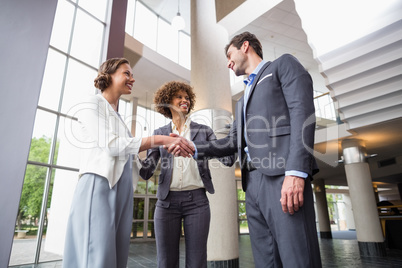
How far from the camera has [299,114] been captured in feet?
4.25

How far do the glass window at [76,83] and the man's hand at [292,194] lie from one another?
497 cm

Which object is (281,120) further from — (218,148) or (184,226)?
(184,226)

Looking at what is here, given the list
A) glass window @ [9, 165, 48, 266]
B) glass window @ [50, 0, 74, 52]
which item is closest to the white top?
glass window @ [9, 165, 48, 266]

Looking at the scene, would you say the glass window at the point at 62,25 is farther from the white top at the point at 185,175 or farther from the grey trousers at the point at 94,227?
the grey trousers at the point at 94,227

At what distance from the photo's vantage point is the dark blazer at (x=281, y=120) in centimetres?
127

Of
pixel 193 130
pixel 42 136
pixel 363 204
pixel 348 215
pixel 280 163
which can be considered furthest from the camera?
pixel 348 215

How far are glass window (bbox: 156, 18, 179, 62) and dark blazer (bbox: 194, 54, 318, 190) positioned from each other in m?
10.5

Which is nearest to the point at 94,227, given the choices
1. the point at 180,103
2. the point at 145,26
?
the point at 180,103

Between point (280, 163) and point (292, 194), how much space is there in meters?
0.17

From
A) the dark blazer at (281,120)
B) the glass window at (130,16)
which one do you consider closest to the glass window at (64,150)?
the dark blazer at (281,120)

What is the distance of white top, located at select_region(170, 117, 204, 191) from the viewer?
1957 millimetres

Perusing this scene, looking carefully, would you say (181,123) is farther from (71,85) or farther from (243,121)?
(71,85)

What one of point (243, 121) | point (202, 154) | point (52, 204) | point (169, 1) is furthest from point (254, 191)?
point (169, 1)

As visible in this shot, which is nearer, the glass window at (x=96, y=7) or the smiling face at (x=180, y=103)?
the smiling face at (x=180, y=103)
